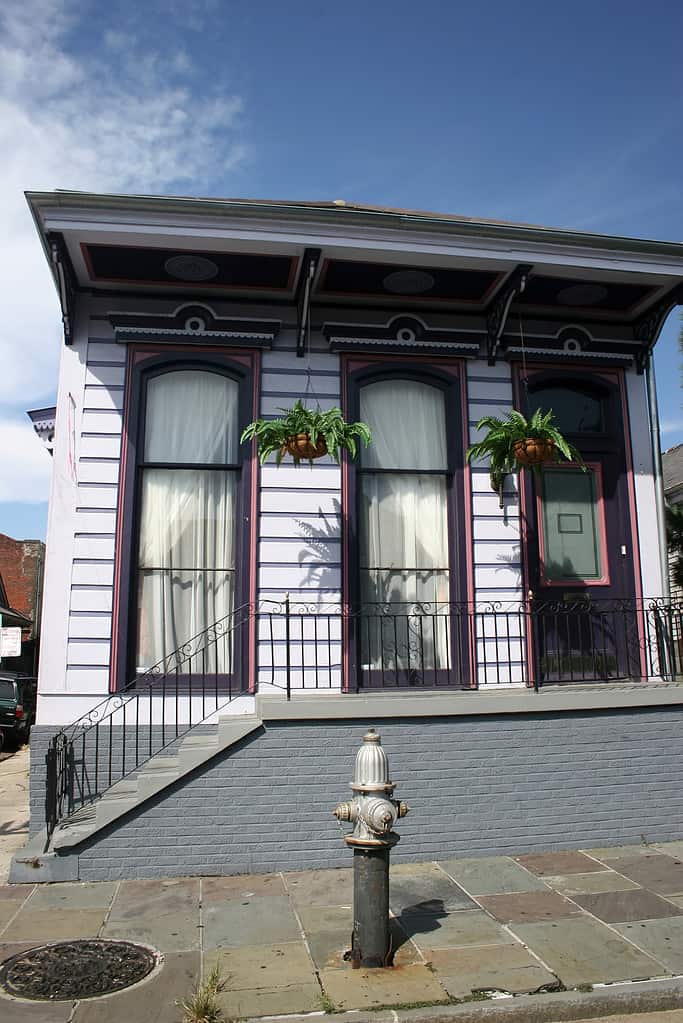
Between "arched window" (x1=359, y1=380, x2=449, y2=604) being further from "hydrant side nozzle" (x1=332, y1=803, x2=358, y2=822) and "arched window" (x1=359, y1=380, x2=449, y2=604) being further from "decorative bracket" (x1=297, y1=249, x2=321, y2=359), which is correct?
"hydrant side nozzle" (x1=332, y1=803, x2=358, y2=822)

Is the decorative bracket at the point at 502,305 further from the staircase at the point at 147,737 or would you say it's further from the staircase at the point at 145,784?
the staircase at the point at 145,784

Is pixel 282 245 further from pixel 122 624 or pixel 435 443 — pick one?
pixel 122 624

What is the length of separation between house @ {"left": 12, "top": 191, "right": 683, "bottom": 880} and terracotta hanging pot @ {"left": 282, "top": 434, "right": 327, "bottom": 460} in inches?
22.4

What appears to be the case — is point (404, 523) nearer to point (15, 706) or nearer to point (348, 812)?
point (348, 812)

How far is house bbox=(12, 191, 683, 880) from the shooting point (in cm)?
718

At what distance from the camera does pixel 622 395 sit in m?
9.48

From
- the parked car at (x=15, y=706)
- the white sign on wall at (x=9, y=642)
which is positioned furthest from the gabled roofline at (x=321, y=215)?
the parked car at (x=15, y=706)

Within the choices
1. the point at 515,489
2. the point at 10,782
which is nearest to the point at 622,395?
the point at 515,489

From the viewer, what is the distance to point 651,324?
939 cm

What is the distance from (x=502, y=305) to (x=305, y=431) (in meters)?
2.63

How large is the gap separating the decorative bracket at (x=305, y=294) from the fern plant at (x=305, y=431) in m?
0.96

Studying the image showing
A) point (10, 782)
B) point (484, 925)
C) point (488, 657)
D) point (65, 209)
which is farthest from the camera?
point (10, 782)

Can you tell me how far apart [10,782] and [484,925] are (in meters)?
9.53

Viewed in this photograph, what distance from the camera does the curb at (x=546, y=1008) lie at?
4246 mm
